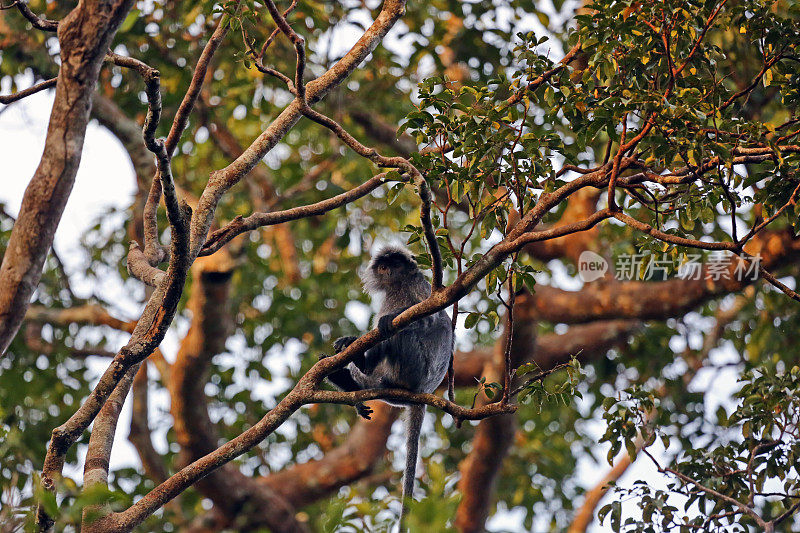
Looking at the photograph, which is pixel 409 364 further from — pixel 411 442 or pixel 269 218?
pixel 269 218

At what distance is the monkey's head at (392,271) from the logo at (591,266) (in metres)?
2.29

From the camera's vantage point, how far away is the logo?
23.0 ft

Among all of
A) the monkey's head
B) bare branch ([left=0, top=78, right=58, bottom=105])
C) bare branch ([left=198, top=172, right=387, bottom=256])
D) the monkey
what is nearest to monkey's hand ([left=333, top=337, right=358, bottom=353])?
the monkey

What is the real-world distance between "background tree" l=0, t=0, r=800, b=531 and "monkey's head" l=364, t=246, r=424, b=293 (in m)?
0.41

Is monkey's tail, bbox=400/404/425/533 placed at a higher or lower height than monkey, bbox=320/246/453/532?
lower

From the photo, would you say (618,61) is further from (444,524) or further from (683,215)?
(444,524)

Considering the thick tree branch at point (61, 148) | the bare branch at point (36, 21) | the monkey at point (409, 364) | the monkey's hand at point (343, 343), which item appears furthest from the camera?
the monkey at point (409, 364)

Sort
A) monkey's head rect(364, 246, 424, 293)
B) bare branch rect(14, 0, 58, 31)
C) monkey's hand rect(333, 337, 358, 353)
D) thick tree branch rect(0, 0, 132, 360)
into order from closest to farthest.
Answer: thick tree branch rect(0, 0, 132, 360) < bare branch rect(14, 0, 58, 31) < monkey's hand rect(333, 337, 358, 353) < monkey's head rect(364, 246, 424, 293)

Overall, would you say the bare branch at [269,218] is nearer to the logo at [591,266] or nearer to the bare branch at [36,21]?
the bare branch at [36,21]

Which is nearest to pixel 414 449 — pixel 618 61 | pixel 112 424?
pixel 112 424

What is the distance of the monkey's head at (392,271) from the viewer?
522 centimetres

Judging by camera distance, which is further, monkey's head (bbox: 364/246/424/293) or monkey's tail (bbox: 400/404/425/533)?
monkey's head (bbox: 364/246/424/293)

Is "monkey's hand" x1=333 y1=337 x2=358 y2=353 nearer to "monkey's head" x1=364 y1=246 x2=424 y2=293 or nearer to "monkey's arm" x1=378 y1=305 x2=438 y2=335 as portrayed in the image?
"monkey's arm" x1=378 y1=305 x2=438 y2=335

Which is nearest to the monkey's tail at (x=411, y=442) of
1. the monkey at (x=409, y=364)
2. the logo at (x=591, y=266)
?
the monkey at (x=409, y=364)
